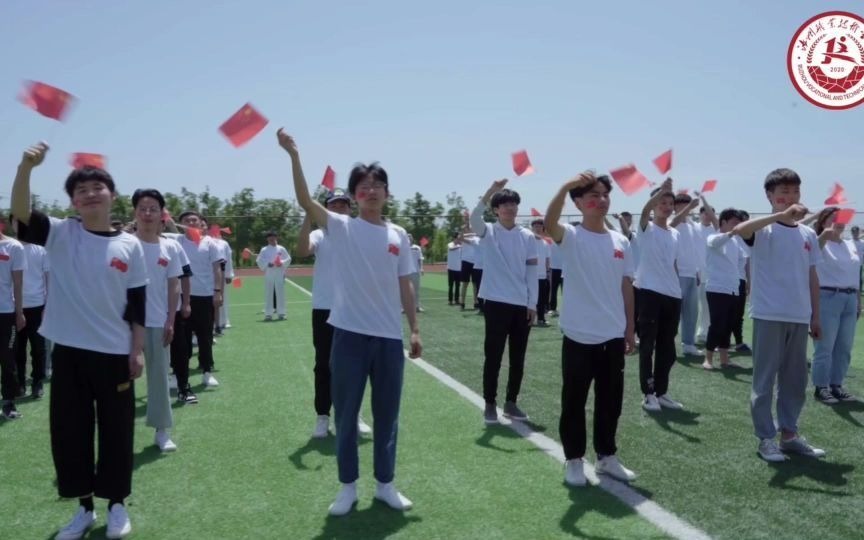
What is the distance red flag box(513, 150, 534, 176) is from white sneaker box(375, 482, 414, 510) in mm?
3120

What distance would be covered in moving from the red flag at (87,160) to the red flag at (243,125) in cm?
80

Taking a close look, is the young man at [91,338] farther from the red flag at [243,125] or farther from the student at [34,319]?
the student at [34,319]

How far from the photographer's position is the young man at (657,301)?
6.99 metres

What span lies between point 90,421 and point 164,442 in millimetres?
1862

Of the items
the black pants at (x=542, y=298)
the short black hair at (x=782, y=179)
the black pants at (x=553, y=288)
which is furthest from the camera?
the black pants at (x=553, y=288)

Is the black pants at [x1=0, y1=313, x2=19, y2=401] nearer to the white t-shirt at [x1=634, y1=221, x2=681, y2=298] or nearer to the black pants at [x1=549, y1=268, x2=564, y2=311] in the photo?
the white t-shirt at [x1=634, y1=221, x2=681, y2=298]

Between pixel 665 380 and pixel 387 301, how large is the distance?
4.02m

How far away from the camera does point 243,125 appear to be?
168 inches

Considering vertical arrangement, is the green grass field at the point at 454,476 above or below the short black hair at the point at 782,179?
below

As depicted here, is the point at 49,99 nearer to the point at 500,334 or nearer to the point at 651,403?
the point at 500,334

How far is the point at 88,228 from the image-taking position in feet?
13.2

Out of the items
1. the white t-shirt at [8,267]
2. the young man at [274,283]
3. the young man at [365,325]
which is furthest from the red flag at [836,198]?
the young man at [274,283]

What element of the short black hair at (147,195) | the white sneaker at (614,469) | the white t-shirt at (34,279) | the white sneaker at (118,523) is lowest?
the white sneaker at (118,523)

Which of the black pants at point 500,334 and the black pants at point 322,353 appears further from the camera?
the black pants at point 500,334
